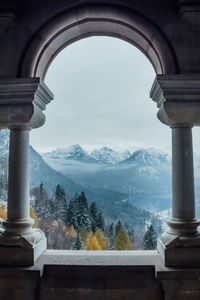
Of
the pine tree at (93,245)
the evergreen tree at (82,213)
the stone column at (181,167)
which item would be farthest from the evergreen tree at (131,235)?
the stone column at (181,167)

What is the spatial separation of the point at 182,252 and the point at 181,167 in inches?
33.6

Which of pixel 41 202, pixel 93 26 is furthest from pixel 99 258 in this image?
pixel 93 26

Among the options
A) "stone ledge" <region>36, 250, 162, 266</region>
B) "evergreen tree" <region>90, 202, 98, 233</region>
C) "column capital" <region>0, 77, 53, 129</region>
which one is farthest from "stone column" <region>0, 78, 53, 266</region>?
"evergreen tree" <region>90, 202, 98, 233</region>

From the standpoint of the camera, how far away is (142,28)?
306 centimetres

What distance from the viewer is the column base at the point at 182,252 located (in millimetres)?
2768

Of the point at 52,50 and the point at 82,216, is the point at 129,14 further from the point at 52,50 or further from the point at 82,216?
the point at 82,216

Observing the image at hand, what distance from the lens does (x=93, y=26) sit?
3410mm

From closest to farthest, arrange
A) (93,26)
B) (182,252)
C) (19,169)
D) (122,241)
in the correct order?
(182,252) → (19,169) → (93,26) → (122,241)

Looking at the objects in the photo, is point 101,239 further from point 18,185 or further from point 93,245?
point 18,185

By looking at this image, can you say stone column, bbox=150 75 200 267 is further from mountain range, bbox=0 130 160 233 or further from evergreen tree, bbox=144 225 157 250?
mountain range, bbox=0 130 160 233

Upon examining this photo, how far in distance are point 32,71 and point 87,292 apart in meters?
2.38

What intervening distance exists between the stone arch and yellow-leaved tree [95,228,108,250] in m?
2.22

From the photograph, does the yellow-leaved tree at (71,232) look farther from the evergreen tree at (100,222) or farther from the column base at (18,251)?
the column base at (18,251)

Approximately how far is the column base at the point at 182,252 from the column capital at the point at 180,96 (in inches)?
48.3
